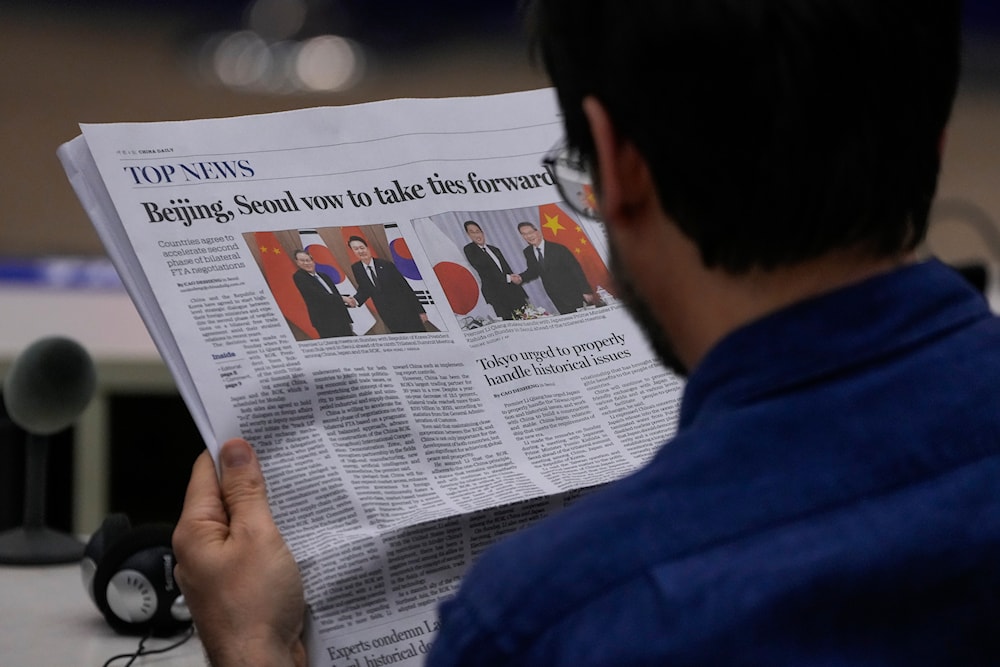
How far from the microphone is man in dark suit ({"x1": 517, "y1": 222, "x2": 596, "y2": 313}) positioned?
43 cm

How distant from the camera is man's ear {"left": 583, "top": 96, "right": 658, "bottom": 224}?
409 mm

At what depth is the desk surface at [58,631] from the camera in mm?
701

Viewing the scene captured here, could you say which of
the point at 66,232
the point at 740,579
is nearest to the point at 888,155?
the point at 740,579

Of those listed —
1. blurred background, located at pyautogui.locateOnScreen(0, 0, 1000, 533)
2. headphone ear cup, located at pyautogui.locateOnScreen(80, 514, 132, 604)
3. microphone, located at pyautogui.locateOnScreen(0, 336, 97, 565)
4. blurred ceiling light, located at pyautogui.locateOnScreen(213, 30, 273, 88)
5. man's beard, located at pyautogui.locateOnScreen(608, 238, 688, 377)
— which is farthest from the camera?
blurred ceiling light, located at pyautogui.locateOnScreen(213, 30, 273, 88)

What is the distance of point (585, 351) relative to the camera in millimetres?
664

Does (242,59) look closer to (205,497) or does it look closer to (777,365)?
(205,497)

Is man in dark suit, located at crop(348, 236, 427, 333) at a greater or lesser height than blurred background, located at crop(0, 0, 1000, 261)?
greater

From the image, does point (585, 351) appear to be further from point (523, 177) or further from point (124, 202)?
point (124, 202)

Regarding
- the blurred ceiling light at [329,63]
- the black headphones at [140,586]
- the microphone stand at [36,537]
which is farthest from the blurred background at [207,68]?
the black headphones at [140,586]

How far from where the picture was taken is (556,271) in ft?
2.25

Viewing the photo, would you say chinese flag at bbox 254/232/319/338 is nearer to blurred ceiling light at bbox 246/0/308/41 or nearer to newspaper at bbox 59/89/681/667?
newspaper at bbox 59/89/681/667

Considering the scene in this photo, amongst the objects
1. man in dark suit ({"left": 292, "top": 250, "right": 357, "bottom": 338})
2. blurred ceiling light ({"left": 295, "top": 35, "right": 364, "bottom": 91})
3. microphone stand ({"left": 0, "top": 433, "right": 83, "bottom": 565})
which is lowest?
blurred ceiling light ({"left": 295, "top": 35, "right": 364, "bottom": 91})

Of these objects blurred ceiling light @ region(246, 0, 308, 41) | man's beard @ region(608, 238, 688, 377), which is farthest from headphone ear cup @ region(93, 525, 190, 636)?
blurred ceiling light @ region(246, 0, 308, 41)

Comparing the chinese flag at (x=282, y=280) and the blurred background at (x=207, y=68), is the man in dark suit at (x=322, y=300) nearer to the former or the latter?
the chinese flag at (x=282, y=280)
